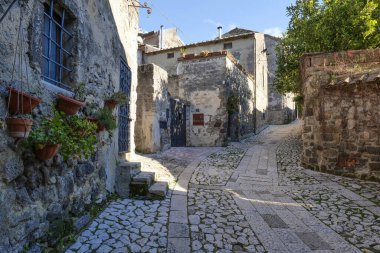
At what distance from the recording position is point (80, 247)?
2758 mm

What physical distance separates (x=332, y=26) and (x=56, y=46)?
8.96m

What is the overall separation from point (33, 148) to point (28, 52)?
83 cm

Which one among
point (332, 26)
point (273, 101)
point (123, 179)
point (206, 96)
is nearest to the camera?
point (123, 179)

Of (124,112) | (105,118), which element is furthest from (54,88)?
(124,112)

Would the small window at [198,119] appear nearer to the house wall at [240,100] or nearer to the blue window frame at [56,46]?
the house wall at [240,100]

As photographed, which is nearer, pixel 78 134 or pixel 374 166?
pixel 78 134

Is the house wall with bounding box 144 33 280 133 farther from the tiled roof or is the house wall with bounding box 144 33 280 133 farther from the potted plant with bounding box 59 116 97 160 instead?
the potted plant with bounding box 59 116 97 160

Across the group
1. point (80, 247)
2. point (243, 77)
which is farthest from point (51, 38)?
point (243, 77)

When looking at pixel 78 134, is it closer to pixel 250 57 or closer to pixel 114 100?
pixel 114 100

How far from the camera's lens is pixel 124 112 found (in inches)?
A: 219

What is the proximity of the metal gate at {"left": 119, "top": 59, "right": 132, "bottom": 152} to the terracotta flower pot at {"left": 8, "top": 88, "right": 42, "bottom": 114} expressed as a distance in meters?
3.18

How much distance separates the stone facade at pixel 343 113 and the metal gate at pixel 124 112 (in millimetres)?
4928

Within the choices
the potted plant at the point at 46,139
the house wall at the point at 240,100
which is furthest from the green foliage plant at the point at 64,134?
the house wall at the point at 240,100

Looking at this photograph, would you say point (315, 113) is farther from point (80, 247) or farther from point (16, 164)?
point (16, 164)
